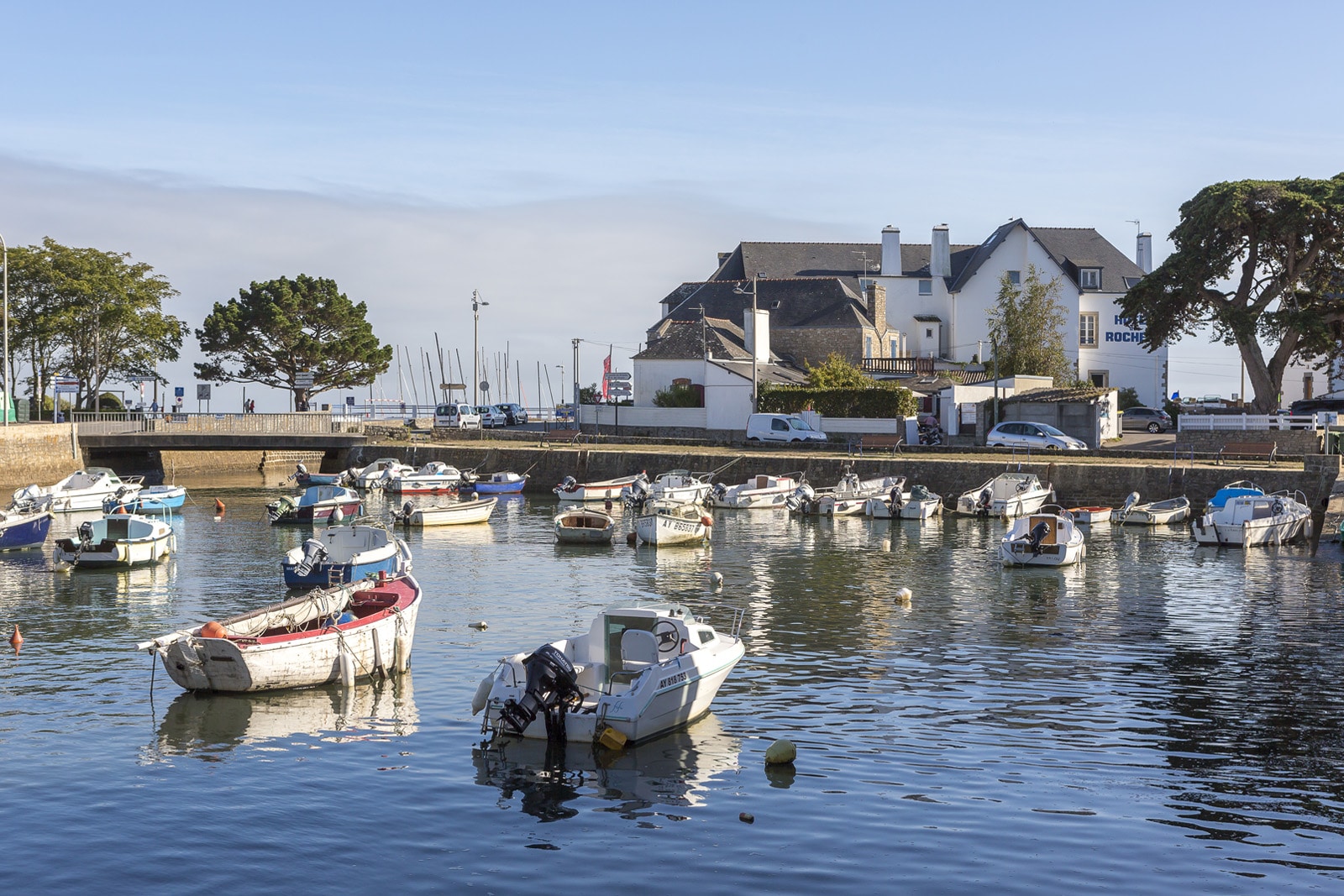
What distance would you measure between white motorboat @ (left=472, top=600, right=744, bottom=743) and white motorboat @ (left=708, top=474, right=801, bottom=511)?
125 feet

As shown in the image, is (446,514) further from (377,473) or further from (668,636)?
(668,636)

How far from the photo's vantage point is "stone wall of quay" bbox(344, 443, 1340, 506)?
55.6m

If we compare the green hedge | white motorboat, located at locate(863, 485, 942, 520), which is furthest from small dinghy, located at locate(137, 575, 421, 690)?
the green hedge

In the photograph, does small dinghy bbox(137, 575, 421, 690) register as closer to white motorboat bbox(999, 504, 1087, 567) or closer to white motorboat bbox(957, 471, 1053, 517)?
white motorboat bbox(999, 504, 1087, 567)

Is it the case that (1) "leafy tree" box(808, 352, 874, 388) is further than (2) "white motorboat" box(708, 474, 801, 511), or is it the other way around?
(1) "leafy tree" box(808, 352, 874, 388)

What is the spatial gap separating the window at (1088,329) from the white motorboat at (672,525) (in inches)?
2165

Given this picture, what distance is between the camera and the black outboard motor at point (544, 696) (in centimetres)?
1859

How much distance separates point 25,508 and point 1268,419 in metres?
56.0

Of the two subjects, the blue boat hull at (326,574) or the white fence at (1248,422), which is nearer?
the blue boat hull at (326,574)

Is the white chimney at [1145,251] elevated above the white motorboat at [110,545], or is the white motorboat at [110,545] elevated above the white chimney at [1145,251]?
the white chimney at [1145,251]

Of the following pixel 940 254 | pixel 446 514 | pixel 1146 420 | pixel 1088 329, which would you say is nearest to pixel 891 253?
pixel 940 254

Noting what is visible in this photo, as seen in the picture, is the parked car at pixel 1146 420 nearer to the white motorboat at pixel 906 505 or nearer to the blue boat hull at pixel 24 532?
the white motorboat at pixel 906 505

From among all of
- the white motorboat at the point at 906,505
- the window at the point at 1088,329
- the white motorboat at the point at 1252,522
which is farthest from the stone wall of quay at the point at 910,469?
the window at the point at 1088,329

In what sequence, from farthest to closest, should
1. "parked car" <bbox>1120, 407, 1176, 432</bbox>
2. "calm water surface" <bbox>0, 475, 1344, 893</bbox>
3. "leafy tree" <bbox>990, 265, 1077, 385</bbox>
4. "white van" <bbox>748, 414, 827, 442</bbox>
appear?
"leafy tree" <bbox>990, 265, 1077, 385</bbox>, "parked car" <bbox>1120, 407, 1176, 432</bbox>, "white van" <bbox>748, 414, 827, 442</bbox>, "calm water surface" <bbox>0, 475, 1344, 893</bbox>
